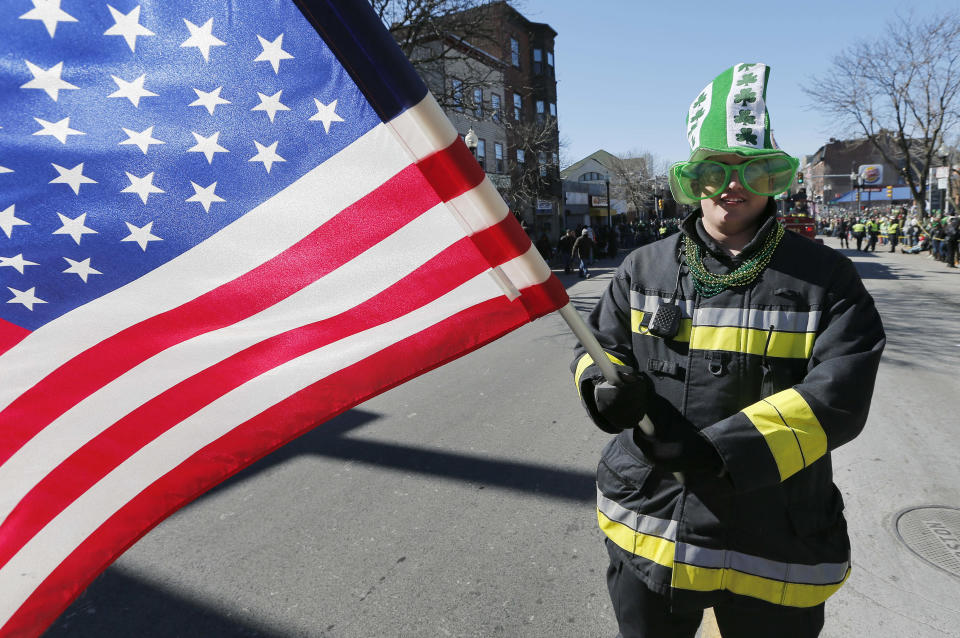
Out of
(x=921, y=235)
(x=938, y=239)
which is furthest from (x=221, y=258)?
(x=921, y=235)

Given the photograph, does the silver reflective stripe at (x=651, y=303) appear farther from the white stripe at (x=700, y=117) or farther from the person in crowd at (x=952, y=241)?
the person in crowd at (x=952, y=241)

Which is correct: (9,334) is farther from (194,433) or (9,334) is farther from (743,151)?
(743,151)

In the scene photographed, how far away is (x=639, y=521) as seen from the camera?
1.72m

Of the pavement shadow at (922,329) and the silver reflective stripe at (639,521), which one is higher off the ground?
the silver reflective stripe at (639,521)

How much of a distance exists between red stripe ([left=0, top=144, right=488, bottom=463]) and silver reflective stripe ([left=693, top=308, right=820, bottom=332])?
0.81 m

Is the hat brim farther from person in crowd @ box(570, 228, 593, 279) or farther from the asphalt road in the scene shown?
person in crowd @ box(570, 228, 593, 279)

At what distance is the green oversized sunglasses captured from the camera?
157cm

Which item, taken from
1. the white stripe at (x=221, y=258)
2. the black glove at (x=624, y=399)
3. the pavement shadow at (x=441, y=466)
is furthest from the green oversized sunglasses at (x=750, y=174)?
the pavement shadow at (x=441, y=466)

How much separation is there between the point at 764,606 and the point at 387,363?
1190 millimetres

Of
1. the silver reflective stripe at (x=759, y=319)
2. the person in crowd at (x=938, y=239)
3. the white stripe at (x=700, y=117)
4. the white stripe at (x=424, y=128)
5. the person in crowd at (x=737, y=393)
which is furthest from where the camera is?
the person in crowd at (x=938, y=239)

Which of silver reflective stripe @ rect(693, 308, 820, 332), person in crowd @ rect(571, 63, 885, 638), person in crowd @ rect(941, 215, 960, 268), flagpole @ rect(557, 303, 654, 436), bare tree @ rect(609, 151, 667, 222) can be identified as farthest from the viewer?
bare tree @ rect(609, 151, 667, 222)

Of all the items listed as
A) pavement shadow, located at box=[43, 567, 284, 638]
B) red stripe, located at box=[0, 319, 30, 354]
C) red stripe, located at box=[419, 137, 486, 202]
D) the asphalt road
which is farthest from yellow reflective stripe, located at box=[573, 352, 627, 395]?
pavement shadow, located at box=[43, 567, 284, 638]

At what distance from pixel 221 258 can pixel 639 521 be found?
4.31 feet

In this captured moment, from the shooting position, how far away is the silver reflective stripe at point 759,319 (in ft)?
4.96
